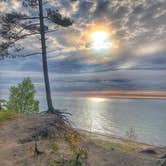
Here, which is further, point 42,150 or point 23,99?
point 23,99

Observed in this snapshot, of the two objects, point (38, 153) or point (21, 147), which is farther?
point (21, 147)

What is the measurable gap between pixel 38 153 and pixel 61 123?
22.1ft

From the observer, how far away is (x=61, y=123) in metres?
20.7

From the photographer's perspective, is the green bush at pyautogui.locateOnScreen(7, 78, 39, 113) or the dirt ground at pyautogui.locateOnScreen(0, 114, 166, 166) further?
the green bush at pyautogui.locateOnScreen(7, 78, 39, 113)

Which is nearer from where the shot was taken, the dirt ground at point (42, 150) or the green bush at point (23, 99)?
the dirt ground at point (42, 150)

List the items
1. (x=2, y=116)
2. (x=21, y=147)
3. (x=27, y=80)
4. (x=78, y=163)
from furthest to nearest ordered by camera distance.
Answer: (x=27, y=80) < (x=2, y=116) < (x=21, y=147) < (x=78, y=163)

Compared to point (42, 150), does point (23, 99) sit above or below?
above

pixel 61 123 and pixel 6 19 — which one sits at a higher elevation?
pixel 6 19

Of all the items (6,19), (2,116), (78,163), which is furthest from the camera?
(6,19)

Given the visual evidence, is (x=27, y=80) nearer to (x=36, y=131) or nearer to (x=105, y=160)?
(x=36, y=131)

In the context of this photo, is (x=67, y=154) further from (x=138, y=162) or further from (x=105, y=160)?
(x=138, y=162)

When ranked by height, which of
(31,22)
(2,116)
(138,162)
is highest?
(31,22)

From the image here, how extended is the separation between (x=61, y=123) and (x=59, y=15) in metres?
10.6

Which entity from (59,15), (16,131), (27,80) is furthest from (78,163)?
(27,80)
